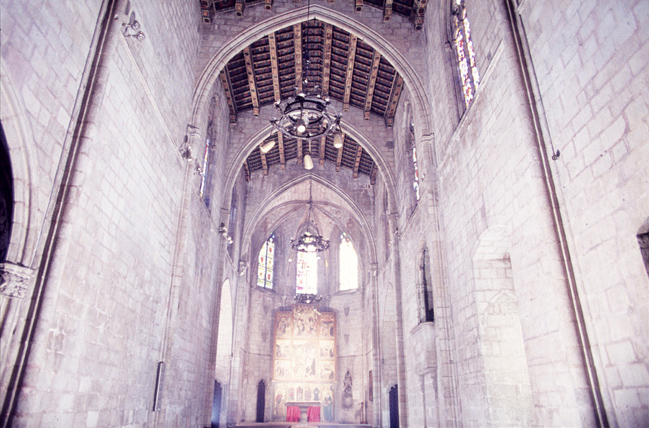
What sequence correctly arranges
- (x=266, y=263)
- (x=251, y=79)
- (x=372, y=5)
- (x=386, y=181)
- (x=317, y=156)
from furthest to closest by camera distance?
(x=266, y=263)
(x=317, y=156)
(x=386, y=181)
(x=251, y=79)
(x=372, y=5)

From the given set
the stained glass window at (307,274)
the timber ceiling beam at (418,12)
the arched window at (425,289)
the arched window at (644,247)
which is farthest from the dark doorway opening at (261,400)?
the arched window at (644,247)

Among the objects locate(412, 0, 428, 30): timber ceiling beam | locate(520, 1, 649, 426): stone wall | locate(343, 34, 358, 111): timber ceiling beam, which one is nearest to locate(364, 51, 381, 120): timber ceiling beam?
locate(343, 34, 358, 111): timber ceiling beam

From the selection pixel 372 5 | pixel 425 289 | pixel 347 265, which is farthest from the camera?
pixel 347 265

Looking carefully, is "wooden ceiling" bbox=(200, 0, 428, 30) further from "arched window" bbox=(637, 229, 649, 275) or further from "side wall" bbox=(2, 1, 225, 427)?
"arched window" bbox=(637, 229, 649, 275)

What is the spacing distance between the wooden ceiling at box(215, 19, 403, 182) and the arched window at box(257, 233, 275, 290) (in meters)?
10.4

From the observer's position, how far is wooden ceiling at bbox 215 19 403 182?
13.1 m

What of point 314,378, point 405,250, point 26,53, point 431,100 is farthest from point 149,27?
point 314,378

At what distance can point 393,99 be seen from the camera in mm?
14805

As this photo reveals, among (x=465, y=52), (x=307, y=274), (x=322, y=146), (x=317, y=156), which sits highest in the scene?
(x=317, y=156)

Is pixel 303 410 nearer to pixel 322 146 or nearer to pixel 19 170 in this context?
pixel 322 146

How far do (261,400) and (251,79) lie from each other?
15.7 meters

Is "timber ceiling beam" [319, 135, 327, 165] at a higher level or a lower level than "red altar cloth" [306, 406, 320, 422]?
higher

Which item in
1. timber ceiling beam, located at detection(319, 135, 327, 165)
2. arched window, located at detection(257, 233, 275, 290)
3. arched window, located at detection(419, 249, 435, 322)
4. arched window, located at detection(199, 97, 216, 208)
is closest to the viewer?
arched window, located at detection(419, 249, 435, 322)

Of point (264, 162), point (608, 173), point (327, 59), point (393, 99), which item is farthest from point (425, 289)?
point (264, 162)
